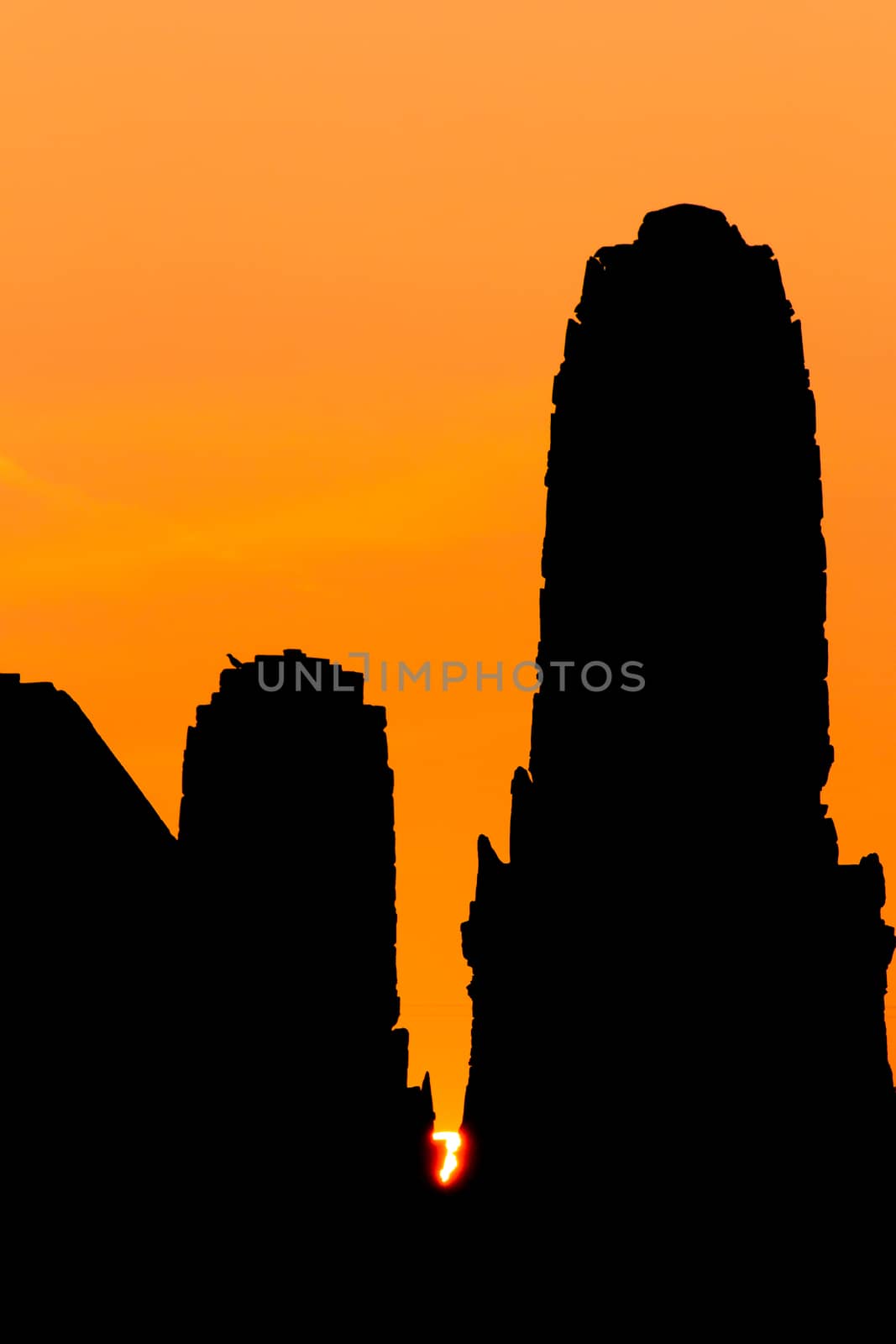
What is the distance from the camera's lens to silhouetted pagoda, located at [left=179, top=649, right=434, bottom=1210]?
54.9 m

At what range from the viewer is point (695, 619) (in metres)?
54.2

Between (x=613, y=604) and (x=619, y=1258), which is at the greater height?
(x=613, y=604)

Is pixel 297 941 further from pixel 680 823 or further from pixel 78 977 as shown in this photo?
pixel 680 823

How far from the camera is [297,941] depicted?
55812 mm

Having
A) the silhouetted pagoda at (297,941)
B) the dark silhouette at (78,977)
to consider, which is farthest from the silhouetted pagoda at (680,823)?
the dark silhouette at (78,977)

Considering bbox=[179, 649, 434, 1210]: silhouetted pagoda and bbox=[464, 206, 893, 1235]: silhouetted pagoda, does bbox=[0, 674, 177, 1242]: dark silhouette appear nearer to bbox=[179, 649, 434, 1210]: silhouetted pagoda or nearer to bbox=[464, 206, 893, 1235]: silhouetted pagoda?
bbox=[179, 649, 434, 1210]: silhouetted pagoda

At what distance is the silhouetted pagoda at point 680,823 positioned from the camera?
51562 mm

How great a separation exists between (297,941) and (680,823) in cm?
696

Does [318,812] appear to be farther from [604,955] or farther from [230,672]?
[604,955]

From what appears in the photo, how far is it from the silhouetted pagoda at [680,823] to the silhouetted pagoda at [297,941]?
3.00 m

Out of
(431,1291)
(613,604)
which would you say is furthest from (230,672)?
(431,1291)

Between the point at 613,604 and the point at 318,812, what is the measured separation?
640 cm

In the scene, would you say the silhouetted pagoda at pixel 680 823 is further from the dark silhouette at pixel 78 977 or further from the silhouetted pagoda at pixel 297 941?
the dark silhouette at pixel 78 977

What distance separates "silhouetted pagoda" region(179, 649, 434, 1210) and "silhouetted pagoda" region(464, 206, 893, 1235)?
300cm
